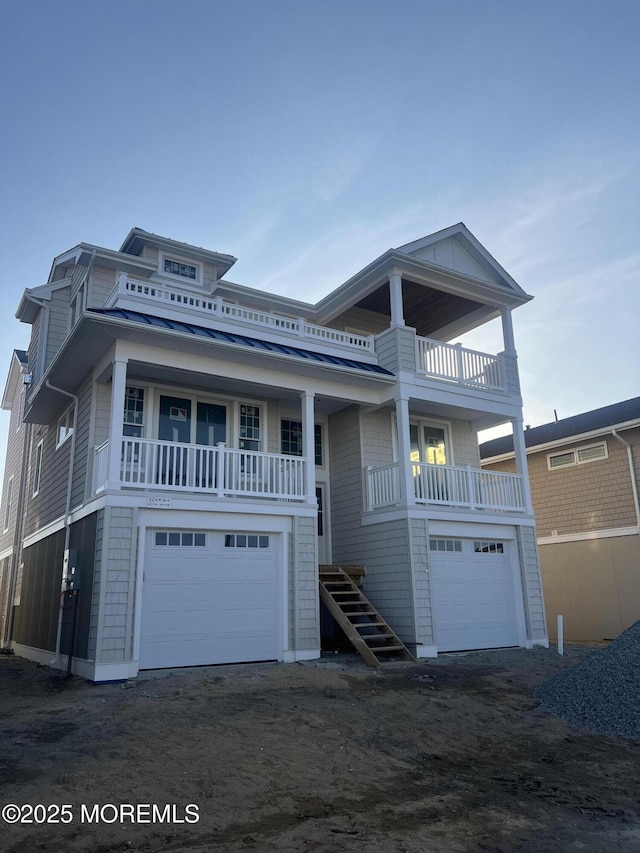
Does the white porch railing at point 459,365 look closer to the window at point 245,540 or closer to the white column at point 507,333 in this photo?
the white column at point 507,333

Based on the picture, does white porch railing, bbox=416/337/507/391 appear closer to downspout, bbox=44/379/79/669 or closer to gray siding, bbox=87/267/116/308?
gray siding, bbox=87/267/116/308

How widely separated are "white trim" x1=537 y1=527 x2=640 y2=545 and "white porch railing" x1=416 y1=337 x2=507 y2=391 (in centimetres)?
574

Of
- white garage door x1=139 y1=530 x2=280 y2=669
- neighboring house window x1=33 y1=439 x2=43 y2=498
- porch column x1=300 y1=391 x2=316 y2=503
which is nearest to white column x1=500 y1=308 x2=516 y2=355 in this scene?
porch column x1=300 y1=391 x2=316 y2=503

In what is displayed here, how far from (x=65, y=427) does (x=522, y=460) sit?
10.6 metres

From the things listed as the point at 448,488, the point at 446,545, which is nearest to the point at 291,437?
the point at 448,488

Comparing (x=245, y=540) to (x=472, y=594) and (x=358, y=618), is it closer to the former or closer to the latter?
(x=358, y=618)

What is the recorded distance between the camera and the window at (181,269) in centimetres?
1527

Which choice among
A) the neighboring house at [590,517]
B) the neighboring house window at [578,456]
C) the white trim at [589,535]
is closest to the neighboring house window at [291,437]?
the neighboring house at [590,517]

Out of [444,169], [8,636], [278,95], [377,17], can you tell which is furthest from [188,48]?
[8,636]

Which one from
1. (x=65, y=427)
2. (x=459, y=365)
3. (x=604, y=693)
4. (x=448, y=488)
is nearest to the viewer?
(x=604, y=693)

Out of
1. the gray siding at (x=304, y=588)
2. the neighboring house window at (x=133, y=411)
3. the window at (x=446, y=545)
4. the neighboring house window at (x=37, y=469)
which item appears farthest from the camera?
the neighboring house window at (x=37, y=469)

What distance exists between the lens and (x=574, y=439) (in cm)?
1892

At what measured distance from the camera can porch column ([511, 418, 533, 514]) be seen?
1514cm

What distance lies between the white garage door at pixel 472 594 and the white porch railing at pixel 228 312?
16.2ft
